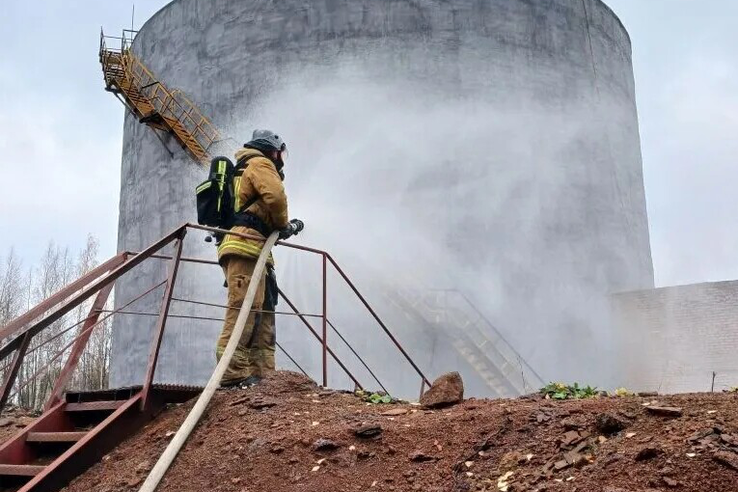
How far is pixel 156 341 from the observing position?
5.37 meters

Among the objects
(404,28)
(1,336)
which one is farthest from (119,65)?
(1,336)

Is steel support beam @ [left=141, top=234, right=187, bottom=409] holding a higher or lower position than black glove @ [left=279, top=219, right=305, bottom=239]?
lower

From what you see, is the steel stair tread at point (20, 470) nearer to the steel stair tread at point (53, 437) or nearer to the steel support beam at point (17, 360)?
the steel stair tread at point (53, 437)

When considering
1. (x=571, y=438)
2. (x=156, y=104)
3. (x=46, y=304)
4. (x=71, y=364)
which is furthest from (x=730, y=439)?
(x=156, y=104)

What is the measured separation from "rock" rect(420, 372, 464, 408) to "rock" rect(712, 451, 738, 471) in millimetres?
2172

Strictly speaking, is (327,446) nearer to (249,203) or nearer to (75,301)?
(75,301)

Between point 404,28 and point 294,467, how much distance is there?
41.4 ft

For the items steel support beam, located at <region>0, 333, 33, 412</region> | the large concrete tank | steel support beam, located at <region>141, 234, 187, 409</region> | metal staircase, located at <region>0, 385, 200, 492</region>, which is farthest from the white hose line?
the large concrete tank

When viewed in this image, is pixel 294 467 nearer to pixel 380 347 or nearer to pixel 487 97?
pixel 380 347

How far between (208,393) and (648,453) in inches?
114

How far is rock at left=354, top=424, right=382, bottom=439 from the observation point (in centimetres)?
466

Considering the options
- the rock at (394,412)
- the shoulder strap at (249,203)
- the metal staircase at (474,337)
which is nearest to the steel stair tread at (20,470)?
the rock at (394,412)

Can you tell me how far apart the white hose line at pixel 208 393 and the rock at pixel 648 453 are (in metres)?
2.65

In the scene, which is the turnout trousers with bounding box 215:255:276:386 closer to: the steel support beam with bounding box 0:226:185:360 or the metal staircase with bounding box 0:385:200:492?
the metal staircase with bounding box 0:385:200:492
